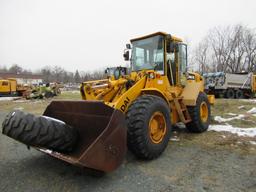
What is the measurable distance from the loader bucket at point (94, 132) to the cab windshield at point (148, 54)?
2.16 meters

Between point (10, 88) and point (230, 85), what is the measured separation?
943 inches

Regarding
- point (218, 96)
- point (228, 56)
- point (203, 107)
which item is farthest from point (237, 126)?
point (228, 56)

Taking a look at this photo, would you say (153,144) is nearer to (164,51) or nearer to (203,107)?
(164,51)

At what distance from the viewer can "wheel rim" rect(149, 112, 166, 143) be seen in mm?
4098

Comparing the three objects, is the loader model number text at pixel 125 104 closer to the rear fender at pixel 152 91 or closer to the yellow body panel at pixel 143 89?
the yellow body panel at pixel 143 89

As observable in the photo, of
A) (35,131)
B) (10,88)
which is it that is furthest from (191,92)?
Answer: (10,88)

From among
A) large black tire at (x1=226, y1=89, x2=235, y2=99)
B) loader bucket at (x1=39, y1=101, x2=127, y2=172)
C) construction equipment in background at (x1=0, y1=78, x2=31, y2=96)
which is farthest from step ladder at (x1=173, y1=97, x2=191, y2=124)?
construction equipment in background at (x1=0, y1=78, x2=31, y2=96)

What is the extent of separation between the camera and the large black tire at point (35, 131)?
3.26m

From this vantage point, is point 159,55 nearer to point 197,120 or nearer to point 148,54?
point 148,54

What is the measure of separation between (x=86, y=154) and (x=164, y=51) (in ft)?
Answer: 11.0

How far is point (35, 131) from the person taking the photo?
3285 millimetres

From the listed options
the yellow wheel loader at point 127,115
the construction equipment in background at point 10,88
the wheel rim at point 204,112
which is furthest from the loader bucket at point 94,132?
the construction equipment in background at point 10,88

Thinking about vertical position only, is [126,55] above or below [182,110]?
above

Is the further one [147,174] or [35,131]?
[147,174]
